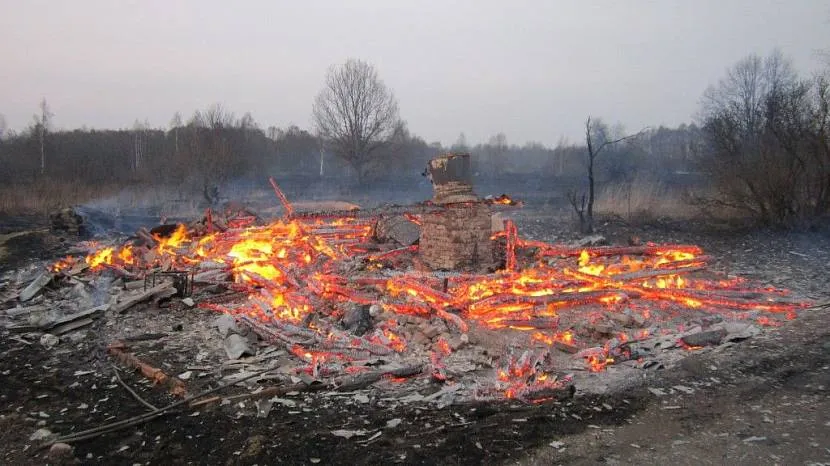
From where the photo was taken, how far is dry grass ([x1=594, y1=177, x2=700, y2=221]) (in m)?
16.7

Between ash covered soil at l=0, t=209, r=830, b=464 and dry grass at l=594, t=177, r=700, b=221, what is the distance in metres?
11.3

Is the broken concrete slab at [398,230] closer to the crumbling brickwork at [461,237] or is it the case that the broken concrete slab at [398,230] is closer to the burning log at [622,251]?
the crumbling brickwork at [461,237]

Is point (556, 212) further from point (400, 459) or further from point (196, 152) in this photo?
→ point (400, 459)

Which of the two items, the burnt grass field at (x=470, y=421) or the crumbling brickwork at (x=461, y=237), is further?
the crumbling brickwork at (x=461, y=237)

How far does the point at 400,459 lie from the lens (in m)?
3.69

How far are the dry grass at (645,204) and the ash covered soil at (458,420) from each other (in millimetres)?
11292

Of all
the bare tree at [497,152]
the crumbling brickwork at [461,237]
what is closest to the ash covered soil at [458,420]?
the crumbling brickwork at [461,237]

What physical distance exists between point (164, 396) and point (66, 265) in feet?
22.7

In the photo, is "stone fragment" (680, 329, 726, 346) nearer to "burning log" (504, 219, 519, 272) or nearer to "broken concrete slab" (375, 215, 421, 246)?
"burning log" (504, 219, 519, 272)

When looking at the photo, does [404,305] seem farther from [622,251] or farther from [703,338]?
[622,251]

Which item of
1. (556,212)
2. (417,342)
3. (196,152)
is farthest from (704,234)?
(196,152)

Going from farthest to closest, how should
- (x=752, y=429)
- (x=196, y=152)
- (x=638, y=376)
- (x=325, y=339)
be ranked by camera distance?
1. (x=196, y=152)
2. (x=325, y=339)
3. (x=638, y=376)
4. (x=752, y=429)

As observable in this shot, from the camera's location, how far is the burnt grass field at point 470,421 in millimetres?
3748

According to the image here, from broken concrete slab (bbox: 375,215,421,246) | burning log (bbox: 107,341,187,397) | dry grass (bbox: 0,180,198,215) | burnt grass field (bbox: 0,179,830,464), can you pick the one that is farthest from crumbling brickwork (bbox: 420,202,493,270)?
dry grass (bbox: 0,180,198,215)
